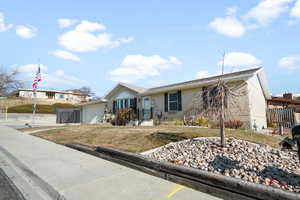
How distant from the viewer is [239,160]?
3.95 metres

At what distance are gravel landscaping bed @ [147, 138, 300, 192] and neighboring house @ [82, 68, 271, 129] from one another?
3.73 meters

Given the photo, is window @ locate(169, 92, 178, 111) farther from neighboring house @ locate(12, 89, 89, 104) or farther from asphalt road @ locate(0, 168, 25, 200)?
neighboring house @ locate(12, 89, 89, 104)

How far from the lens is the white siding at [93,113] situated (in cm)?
2148

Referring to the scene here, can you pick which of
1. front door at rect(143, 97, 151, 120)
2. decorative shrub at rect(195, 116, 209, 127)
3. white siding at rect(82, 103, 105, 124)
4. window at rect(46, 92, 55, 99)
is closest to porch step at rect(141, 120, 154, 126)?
front door at rect(143, 97, 151, 120)

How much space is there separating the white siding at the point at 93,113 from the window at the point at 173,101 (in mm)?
10026

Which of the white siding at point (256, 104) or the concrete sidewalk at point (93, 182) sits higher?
the white siding at point (256, 104)

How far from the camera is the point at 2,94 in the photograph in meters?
32.1

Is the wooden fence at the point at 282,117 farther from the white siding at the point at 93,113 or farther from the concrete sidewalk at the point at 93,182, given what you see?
the white siding at the point at 93,113

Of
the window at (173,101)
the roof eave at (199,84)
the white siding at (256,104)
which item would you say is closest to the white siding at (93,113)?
the roof eave at (199,84)

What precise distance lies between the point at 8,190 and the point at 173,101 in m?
11.7

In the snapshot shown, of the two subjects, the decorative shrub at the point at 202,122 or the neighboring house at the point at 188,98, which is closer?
the neighboring house at the point at 188,98

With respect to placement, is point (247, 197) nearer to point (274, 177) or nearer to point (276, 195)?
point (276, 195)

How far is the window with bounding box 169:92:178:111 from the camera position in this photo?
44.5 ft

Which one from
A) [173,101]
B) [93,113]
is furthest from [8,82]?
[173,101]
